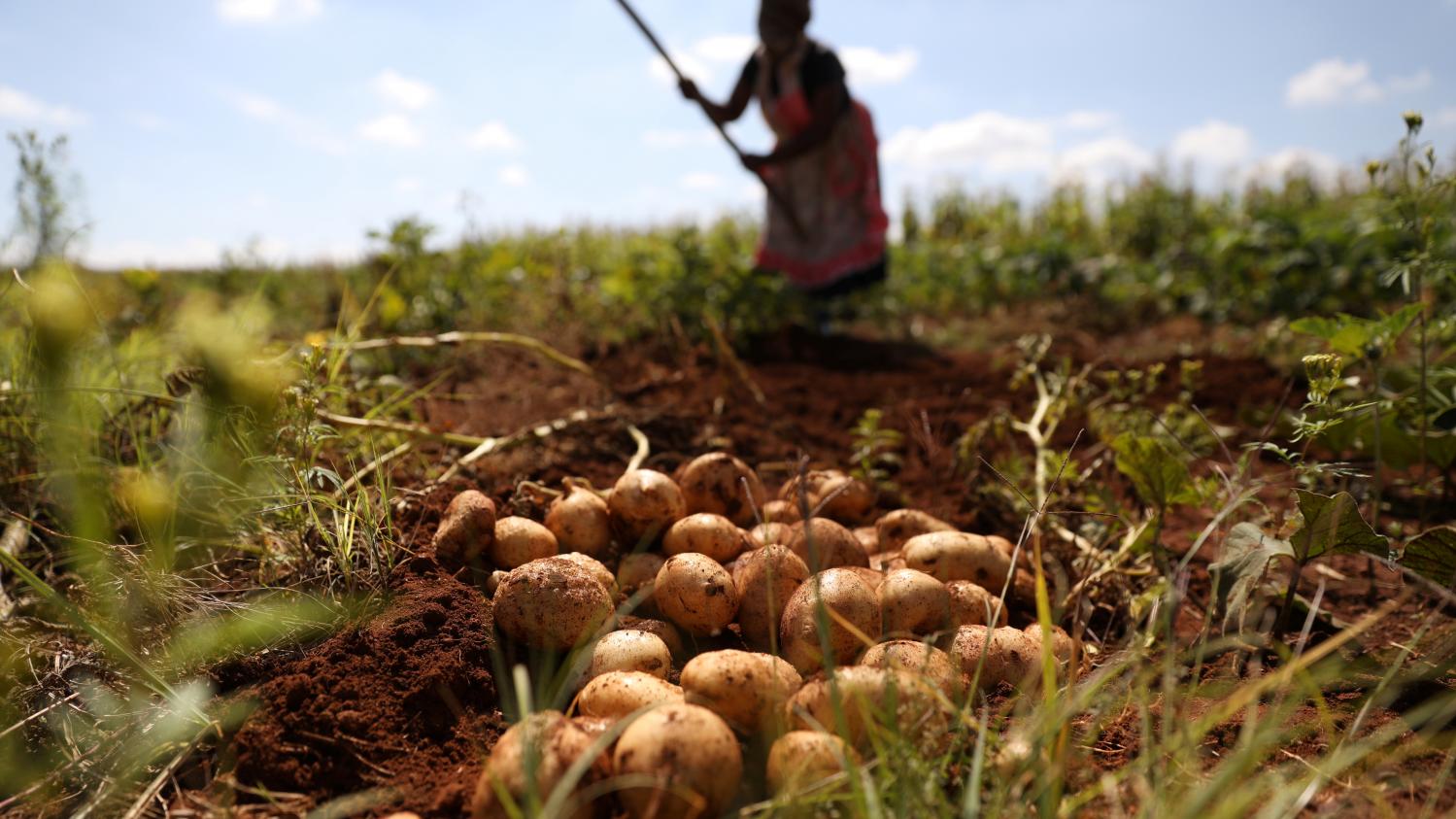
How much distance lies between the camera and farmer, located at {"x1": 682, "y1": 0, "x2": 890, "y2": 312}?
5105 millimetres

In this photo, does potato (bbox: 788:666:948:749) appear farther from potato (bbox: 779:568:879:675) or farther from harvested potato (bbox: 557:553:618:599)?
harvested potato (bbox: 557:553:618:599)

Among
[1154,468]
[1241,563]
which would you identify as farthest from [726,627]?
[1154,468]

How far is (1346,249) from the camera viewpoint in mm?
5980

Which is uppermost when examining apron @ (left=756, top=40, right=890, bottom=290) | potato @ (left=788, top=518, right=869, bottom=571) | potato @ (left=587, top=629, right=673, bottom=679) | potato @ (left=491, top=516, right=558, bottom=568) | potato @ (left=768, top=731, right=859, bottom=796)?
apron @ (left=756, top=40, right=890, bottom=290)

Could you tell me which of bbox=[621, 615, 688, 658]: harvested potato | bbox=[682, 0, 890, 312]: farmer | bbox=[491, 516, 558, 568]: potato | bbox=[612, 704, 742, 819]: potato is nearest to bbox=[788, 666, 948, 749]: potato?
bbox=[612, 704, 742, 819]: potato

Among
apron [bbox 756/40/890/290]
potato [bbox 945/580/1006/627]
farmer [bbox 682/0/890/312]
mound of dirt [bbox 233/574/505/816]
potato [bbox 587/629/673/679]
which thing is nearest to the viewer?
mound of dirt [bbox 233/574/505/816]

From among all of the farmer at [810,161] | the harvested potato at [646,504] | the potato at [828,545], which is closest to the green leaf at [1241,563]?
Answer: the potato at [828,545]

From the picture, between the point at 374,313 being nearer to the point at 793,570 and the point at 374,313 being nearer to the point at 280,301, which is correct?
the point at 280,301

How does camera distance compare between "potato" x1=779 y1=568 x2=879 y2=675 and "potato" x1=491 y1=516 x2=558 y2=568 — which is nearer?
"potato" x1=779 y1=568 x2=879 y2=675

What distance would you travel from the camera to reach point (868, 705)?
139 centimetres

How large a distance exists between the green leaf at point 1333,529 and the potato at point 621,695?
1354mm

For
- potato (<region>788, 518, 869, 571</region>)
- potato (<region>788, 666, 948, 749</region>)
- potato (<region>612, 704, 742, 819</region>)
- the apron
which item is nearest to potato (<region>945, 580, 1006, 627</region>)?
potato (<region>788, 518, 869, 571</region>)

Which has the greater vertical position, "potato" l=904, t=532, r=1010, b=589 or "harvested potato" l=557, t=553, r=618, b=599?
"harvested potato" l=557, t=553, r=618, b=599

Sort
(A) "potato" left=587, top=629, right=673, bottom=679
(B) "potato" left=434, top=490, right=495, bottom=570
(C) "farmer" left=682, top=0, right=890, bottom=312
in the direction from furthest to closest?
(C) "farmer" left=682, top=0, right=890, bottom=312 → (B) "potato" left=434, top=490, right=495, bottom=570 → (A) "potato" left=587, top=629, right=673, bottom=679
